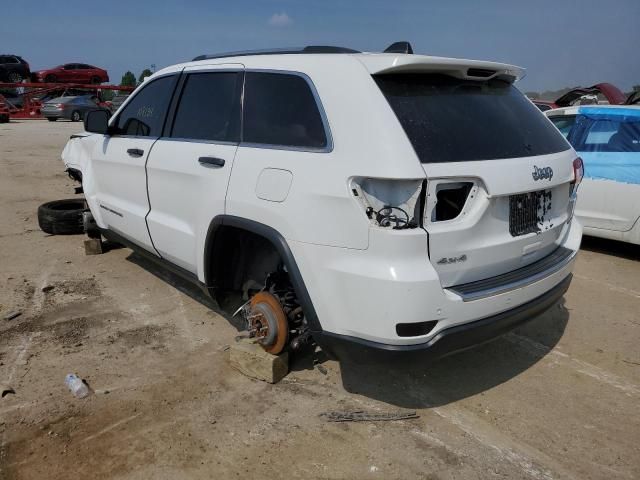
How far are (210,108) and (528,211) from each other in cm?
211

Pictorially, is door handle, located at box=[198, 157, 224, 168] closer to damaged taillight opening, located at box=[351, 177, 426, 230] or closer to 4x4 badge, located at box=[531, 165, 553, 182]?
damaged taillight opening, located at box=[351, 177, 426, 230]

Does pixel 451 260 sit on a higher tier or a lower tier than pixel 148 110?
lower

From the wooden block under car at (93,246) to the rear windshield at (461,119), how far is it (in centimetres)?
414

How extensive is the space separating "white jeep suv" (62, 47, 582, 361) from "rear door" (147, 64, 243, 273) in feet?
0.05

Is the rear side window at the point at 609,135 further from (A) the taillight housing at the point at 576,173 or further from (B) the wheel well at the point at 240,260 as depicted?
(B) the wheel well at the point at 240,260

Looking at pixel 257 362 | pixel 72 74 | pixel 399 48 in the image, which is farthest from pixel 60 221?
pixel 72 74

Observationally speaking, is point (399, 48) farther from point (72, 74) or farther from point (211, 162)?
point (72, 74)

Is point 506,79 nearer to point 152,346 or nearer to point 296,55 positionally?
point 296,55

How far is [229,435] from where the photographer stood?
9.02 feet

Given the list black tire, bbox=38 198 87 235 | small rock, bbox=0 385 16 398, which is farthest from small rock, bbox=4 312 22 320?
black tire, bbox=38 198 87 235

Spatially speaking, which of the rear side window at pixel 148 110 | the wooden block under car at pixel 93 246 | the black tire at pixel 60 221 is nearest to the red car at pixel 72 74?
the black tire at pixel 60 221

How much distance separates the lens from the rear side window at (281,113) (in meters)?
2.76

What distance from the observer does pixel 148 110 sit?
13.9 ft

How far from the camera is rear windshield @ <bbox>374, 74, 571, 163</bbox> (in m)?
2.54
